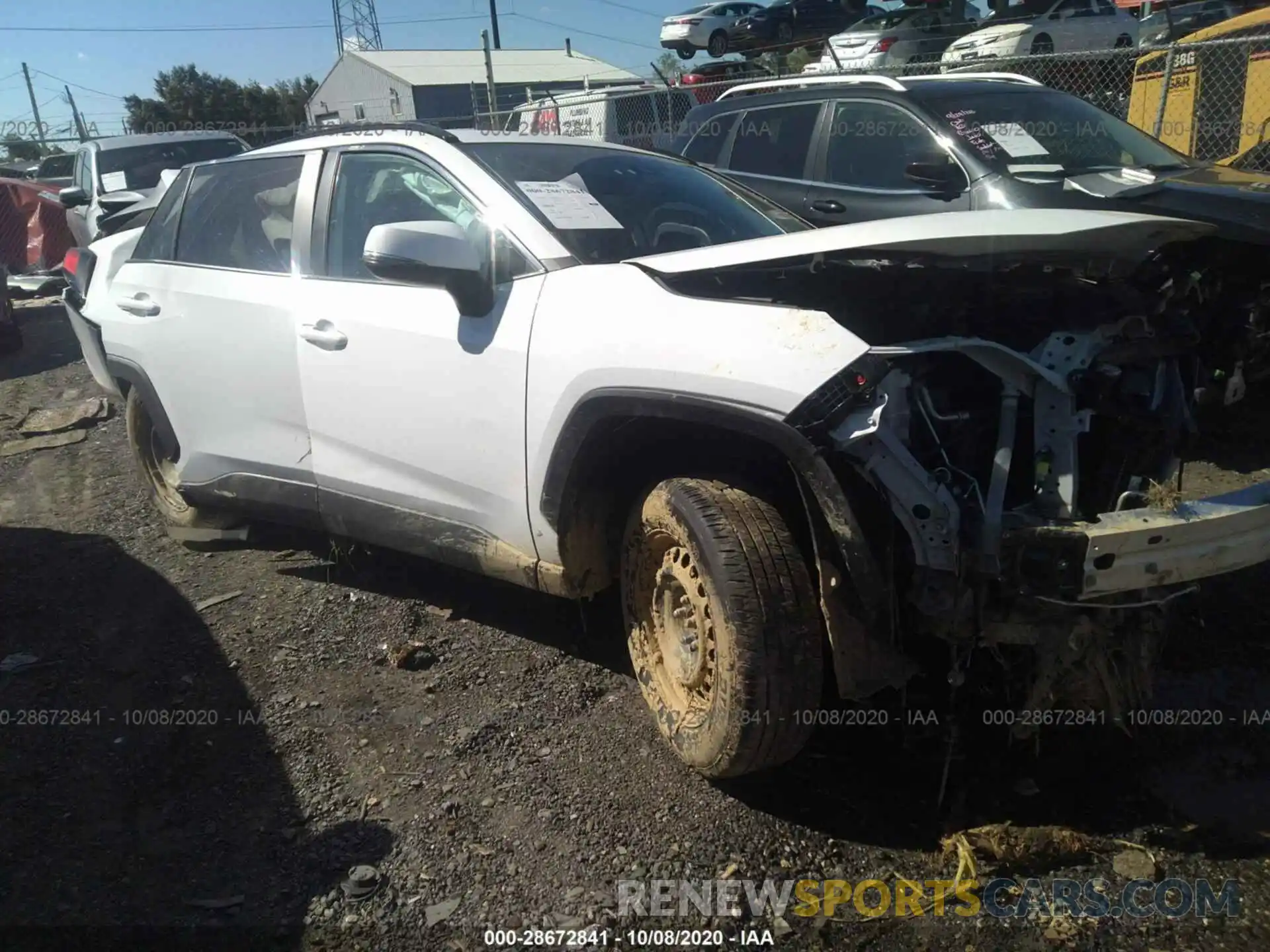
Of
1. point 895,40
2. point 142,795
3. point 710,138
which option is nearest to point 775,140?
point 710,138

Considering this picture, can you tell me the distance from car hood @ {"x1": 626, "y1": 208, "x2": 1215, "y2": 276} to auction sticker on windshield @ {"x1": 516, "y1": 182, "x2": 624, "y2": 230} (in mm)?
675

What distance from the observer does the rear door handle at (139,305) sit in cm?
436

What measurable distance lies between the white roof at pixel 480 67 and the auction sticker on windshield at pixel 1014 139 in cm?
3203

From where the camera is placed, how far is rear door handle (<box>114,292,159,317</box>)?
436cm

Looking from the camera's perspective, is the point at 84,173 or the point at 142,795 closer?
the point at 142,795

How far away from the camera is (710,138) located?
7.45m

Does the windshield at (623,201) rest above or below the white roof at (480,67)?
below

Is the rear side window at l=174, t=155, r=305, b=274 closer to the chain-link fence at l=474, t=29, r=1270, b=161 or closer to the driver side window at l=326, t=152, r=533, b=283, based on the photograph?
the driver side window at l=326, t=152, r=533, b=283

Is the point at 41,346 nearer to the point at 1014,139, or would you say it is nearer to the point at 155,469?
the point at 155,469

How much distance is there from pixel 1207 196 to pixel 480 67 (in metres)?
39.7

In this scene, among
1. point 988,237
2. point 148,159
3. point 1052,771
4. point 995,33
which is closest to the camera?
point 988,237

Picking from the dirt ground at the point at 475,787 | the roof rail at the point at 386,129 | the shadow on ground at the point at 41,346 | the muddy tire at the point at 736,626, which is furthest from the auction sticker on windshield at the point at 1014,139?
the shadow on ground at the point at 41,346

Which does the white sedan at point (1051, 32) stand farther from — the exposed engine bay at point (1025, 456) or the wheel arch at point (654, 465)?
the wheel arch at point (654, 465)

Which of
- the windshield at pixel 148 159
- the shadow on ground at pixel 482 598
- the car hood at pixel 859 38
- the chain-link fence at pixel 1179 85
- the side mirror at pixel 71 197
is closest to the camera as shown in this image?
the shadow on ground at pixel 482 598
